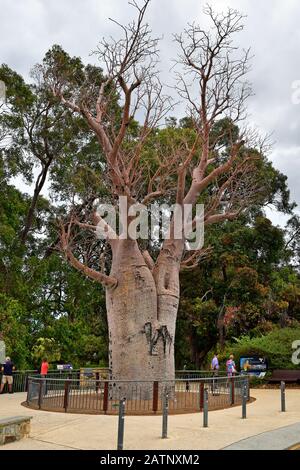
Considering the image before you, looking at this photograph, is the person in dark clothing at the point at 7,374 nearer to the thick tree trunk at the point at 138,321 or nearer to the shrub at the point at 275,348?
the thick tree trunk at the point at 138,321

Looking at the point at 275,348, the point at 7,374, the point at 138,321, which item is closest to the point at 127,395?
Answer: the point at 138,321

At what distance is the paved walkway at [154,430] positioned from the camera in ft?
30.1

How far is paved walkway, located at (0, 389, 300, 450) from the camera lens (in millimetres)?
9188

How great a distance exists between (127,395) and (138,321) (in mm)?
2345

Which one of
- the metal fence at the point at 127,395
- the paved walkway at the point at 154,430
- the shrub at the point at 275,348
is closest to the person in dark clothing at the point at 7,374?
the metal fence at the point at 127,395

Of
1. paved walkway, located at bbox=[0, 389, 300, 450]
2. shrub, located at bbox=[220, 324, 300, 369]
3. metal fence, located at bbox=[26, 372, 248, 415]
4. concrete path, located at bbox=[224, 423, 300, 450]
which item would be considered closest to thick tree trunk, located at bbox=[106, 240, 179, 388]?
metal fence, located at bbox=[26, 372, 248, 415]

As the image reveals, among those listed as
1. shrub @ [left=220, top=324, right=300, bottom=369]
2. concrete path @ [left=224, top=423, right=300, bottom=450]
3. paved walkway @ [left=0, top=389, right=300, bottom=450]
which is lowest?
paved walkway @ [left=0, top=389, right=300, bottom=450]

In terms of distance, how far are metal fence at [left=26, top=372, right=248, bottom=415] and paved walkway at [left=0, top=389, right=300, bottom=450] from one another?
738 mm

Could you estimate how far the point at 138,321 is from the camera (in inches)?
655

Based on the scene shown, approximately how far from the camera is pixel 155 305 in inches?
680

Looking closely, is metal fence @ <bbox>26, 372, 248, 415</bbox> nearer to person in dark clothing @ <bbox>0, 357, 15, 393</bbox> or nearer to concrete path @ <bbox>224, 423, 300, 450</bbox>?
concrete path @ <bbox>224, 423, 300, 450</bbox>
